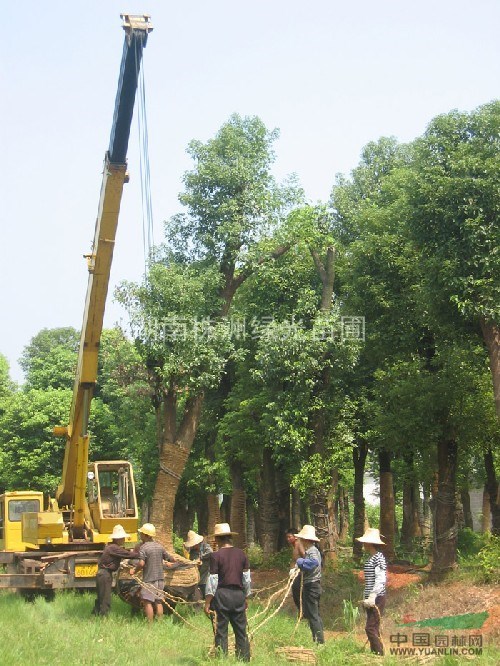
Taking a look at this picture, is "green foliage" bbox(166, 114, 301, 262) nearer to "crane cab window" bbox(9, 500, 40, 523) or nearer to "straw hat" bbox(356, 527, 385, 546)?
"crane cab window" bbox(9, 500, 40, 523)

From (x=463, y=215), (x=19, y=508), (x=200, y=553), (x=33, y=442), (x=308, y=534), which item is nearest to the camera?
(x=308, y=534)

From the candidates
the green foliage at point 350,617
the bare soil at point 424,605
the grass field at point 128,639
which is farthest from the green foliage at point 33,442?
the green foliage at point 350,617

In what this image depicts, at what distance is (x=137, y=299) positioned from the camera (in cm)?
2852

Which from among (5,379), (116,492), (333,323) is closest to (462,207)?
(333,323)

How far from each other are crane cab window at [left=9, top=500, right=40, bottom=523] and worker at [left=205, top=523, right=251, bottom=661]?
1172 centimetres

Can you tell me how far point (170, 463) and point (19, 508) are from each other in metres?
6.47

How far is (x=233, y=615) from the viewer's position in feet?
42.2

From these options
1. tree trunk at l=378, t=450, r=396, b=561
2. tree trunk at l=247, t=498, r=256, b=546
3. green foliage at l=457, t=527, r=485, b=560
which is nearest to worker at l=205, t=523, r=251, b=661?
tree trunk at l=378, t=450, r=396, b=561

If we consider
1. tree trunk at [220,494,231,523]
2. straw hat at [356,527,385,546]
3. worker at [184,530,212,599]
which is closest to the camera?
straw hat at [356,527,385,546]

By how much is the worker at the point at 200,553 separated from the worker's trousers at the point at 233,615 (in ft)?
14.8

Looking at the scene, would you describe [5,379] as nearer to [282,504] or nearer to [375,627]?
[282,504]

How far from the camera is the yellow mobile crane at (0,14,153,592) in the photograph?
54.4 ft

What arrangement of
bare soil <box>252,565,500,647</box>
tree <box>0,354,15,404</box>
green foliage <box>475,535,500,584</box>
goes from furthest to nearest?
tree <box>0,354,15,404</box> < green foliage <box>475,535,500,584</box> < bare soil <box>252,565,500,647</box>

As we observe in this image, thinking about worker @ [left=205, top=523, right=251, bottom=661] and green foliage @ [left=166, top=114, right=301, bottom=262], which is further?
green foliage @ [left=166, top=114, right=301, bottom=262]
